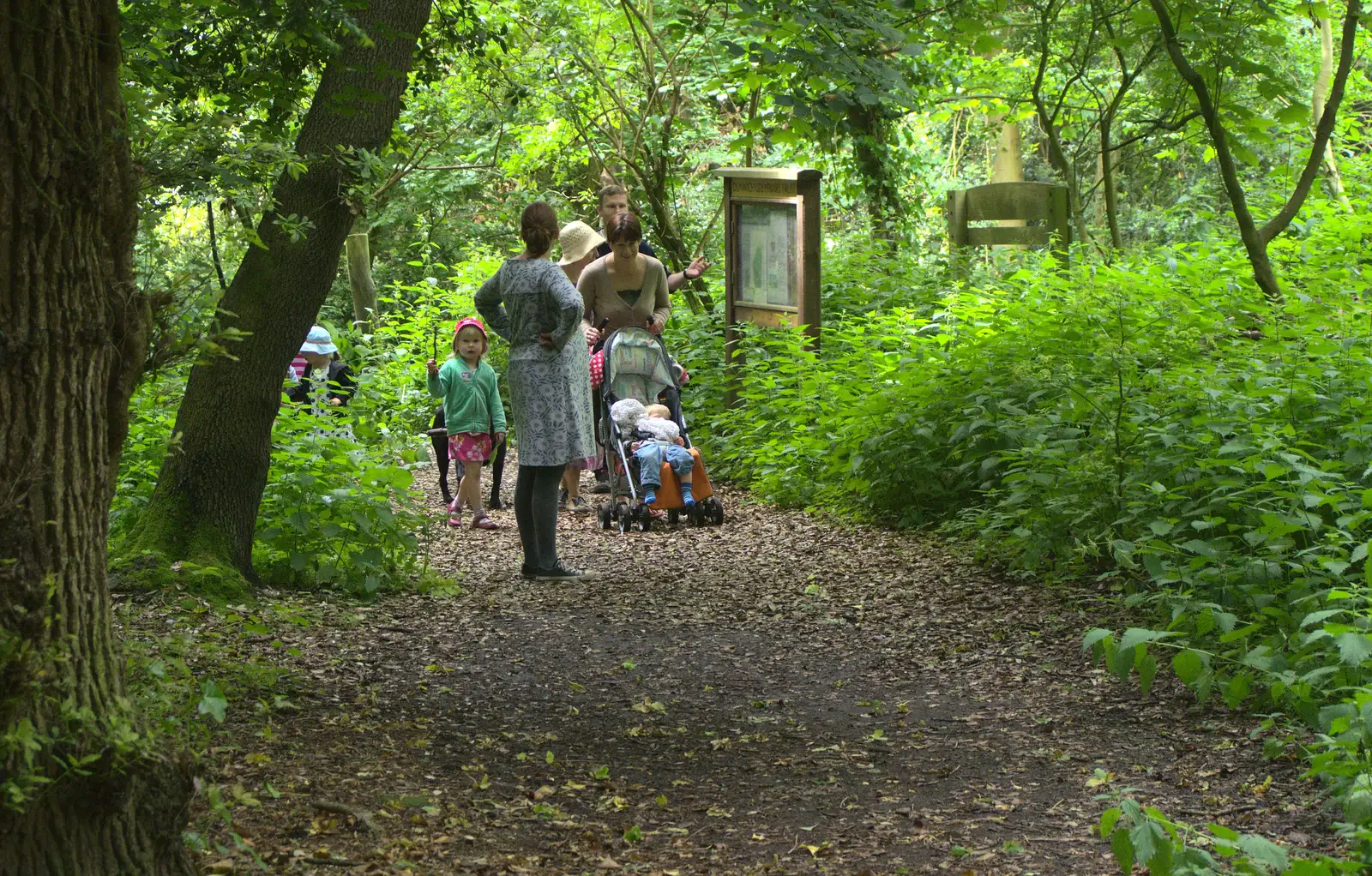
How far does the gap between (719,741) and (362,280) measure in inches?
556

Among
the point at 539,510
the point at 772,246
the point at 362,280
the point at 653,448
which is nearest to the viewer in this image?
the point at 539,510

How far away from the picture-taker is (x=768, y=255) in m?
11.8

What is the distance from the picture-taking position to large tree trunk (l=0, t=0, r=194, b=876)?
8.82ft

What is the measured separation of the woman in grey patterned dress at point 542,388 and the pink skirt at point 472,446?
234 centimetres

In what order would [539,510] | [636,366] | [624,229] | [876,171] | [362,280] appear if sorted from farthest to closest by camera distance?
[362,280]
[876,171]
[636,366]
[624,229]
[539,510]

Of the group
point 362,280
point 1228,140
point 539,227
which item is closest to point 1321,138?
point 1228,140

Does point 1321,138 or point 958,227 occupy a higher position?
point 958,227

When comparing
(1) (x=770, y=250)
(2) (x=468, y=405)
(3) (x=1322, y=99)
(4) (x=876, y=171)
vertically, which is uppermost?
(3) (x=1322, y=99)

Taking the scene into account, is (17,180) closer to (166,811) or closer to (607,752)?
(166,811)

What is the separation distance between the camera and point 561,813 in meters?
3.89

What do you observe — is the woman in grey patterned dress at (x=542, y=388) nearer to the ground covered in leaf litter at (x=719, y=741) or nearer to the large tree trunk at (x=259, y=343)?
the ground covered in leaf litter at (x=719, y=741)

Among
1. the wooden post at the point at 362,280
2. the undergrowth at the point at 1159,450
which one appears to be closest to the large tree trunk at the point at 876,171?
the undergrowth at the point at 1159,450

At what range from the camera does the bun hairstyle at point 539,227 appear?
725 cm

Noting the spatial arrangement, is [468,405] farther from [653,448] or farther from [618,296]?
[653,448]
